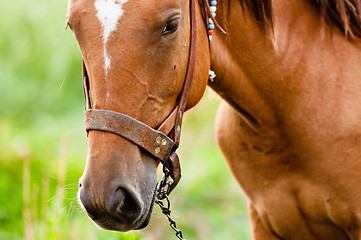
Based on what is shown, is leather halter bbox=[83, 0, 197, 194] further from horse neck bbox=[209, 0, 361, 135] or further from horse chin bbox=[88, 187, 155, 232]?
horse neck bbox=[209, 0, 361, 135]

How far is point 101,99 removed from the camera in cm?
204

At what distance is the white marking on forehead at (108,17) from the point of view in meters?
2.01

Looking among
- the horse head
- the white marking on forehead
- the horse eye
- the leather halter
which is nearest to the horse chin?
the horse head

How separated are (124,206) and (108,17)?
2.33 ft

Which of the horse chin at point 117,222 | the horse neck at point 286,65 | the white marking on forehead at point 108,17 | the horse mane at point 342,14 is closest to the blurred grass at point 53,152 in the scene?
the horse chin at point 117,222

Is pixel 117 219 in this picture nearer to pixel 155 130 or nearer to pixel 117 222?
pixel 117 222

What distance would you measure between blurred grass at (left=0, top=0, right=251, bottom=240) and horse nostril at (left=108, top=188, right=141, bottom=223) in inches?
12.6

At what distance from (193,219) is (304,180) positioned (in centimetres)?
291

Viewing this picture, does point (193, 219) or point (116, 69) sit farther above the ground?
point (116, 69)

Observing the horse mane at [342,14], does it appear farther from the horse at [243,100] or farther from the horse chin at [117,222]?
the horse chin at [117,222]

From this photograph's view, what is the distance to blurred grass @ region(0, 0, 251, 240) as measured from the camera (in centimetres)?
371

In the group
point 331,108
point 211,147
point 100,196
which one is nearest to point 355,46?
point 331,108

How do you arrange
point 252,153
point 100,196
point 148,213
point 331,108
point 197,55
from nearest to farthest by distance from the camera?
point 100,196 < point 148,213 < point 197,55 < point 331,108 < point 252,153

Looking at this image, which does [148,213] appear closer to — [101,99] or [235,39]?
[101,99]
